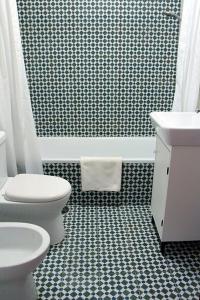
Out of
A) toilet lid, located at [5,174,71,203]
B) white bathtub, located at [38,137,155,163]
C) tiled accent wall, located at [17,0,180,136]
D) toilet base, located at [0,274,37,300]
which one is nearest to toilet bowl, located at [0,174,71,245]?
toilet lid, located at [5,174,71,203]

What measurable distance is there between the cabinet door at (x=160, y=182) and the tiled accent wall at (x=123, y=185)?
0.95ft

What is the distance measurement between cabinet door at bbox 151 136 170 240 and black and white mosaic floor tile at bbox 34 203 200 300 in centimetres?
21

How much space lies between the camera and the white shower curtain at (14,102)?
1825 millimetres

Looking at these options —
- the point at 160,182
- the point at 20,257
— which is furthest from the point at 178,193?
the point at 20,257

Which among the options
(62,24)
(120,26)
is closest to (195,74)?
(120,26)

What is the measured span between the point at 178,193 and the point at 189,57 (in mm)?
1188

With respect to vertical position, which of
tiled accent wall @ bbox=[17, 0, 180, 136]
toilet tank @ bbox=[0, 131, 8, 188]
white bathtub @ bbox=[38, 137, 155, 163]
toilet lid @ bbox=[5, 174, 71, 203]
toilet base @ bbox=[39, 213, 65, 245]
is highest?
tiled accent wall @ bbox=[17, 0, 180, 136]

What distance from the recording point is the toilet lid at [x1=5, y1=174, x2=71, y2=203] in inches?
63.9

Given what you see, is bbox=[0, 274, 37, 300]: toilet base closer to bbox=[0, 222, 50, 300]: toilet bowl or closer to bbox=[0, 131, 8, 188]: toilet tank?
bbox=[0, 222, 50, 300]: toilet bowl

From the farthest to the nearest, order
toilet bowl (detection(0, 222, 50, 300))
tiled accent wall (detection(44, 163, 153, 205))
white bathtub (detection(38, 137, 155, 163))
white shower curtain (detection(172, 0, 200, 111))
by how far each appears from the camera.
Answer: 1. white bathtub (detection(38, 137, 155, 163))
2. tiled accent wall (detection(44, 163, 153, 205))
3. white shower curtain (detection(172, 0, 200, 111))
4. toilet bowl (detection(0, 222, 50, 300))

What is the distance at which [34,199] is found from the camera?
1613mm

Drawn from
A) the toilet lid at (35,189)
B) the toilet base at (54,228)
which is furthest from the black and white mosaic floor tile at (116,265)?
the toilet lid at (35,189)

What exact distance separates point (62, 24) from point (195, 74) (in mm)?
1290

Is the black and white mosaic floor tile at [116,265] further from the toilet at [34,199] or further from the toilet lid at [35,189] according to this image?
the toilet lid at [35,189]
